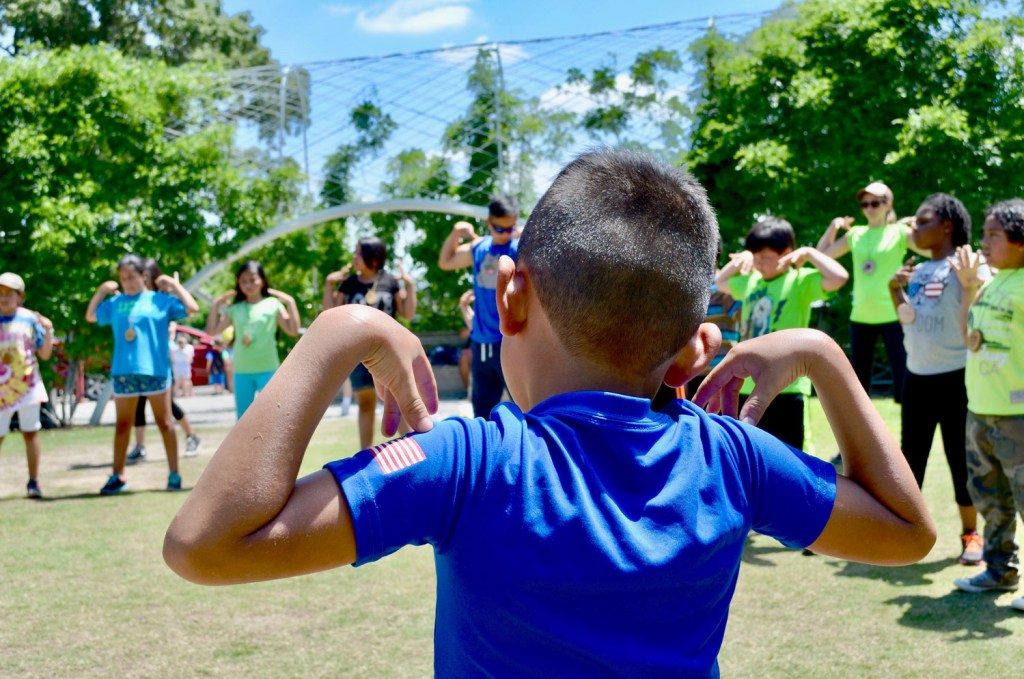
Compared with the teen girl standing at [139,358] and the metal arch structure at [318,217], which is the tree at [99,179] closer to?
the metal arch structure at [318,217]

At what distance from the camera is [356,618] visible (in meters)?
4.56

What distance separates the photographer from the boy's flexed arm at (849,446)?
1422 mm

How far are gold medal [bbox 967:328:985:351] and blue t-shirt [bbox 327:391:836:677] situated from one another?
12.4 ft

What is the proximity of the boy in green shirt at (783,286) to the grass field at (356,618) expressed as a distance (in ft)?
2.72

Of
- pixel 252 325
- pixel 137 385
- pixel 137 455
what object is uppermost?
pixel 252 325

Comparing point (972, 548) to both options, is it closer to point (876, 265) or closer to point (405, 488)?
point (876, 265)

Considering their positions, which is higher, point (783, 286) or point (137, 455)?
point (783, 286)

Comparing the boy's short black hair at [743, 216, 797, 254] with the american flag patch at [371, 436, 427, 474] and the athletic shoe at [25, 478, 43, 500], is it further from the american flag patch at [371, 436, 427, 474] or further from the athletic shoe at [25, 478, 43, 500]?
the athletic shoe at [25, 478, 43, 500]

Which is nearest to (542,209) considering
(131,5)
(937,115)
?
(937,115)

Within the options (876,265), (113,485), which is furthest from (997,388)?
(113,485)

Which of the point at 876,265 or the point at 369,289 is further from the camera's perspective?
the point at 369,289

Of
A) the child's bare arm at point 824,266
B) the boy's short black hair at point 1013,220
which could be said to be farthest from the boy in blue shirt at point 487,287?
the boy's short black hair at point 1013,220

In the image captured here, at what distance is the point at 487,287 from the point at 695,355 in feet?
18.1

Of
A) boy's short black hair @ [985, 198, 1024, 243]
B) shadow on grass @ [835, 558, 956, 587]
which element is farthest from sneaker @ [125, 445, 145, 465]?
boy's short black hair @ [985, 198, 1024, 243]
